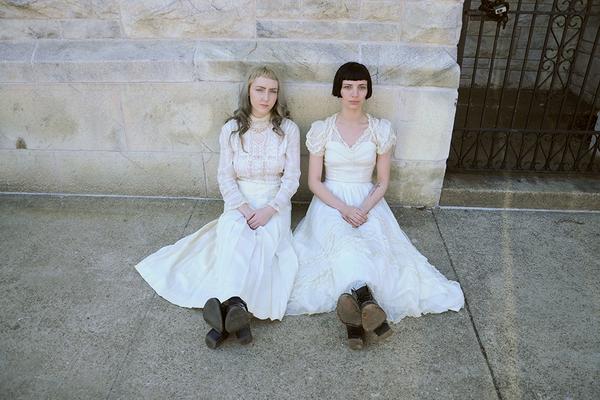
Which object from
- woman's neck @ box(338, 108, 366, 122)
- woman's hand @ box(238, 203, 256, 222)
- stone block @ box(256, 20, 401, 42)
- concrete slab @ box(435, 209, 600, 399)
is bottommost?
concrete slab @ box(435, 209, 600, 399)

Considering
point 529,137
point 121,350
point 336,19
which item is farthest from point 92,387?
point 529,137

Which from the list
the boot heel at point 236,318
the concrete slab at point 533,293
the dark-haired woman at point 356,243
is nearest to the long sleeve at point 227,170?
the dark-haired woman at point 356,243

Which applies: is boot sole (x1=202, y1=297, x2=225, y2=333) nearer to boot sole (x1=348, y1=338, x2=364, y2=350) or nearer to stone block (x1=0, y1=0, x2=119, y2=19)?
boot sole (x1=348, y1=338, x2=364, y2=350)

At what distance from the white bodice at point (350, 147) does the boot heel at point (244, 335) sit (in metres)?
1.30

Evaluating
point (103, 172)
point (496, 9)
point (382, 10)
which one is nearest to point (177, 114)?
point (103, 172)

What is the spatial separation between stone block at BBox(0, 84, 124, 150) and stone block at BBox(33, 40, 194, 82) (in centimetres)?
10

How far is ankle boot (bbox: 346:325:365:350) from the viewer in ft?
7.75

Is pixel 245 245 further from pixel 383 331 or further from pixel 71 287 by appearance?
pixel 71 287

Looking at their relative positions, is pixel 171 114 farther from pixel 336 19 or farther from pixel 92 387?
pixel 92 387

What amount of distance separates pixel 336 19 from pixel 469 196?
1695mm

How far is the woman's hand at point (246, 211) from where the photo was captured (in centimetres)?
293

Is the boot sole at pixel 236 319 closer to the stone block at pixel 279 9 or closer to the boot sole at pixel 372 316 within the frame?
the boot sole at pixel 372 316

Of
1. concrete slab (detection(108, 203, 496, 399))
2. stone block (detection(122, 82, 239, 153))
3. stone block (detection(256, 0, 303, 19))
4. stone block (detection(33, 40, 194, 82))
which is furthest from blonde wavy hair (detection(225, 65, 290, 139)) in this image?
concrete slab (detection(108, 203, 496, 399))

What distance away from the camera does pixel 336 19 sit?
127 inches
